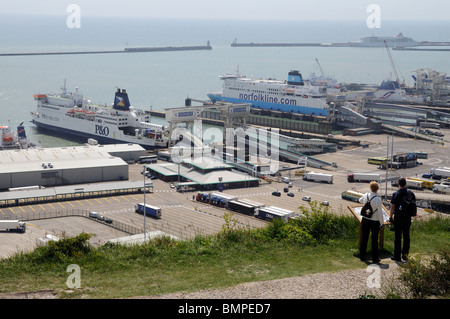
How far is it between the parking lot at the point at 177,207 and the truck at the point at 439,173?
0.84 metres

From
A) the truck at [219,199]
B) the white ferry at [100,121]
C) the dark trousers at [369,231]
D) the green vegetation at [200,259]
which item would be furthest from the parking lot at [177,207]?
the white ferry at [100,121]

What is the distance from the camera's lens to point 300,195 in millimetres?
24984

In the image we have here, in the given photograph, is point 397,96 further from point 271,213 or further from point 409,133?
point 271,213

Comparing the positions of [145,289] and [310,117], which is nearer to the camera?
[145,289]

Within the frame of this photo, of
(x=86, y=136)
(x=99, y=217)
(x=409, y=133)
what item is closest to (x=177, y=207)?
(x=99, y=217)

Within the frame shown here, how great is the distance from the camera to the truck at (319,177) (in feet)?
90.2

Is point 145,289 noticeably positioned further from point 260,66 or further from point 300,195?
point 260,66

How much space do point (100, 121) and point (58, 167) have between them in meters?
14.0

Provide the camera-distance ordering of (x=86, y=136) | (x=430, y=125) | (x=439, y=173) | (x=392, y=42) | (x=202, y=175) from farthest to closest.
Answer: (x=392, y=42)
(x=430, y=125)
(x=86, y=136)
(x=439, y=173)
(x=202, y=175)

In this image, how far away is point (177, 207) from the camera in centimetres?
2203

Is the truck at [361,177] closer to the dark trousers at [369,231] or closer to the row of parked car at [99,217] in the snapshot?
the row of parked car at [99,217]

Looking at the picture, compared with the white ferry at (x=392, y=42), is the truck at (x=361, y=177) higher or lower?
lower
